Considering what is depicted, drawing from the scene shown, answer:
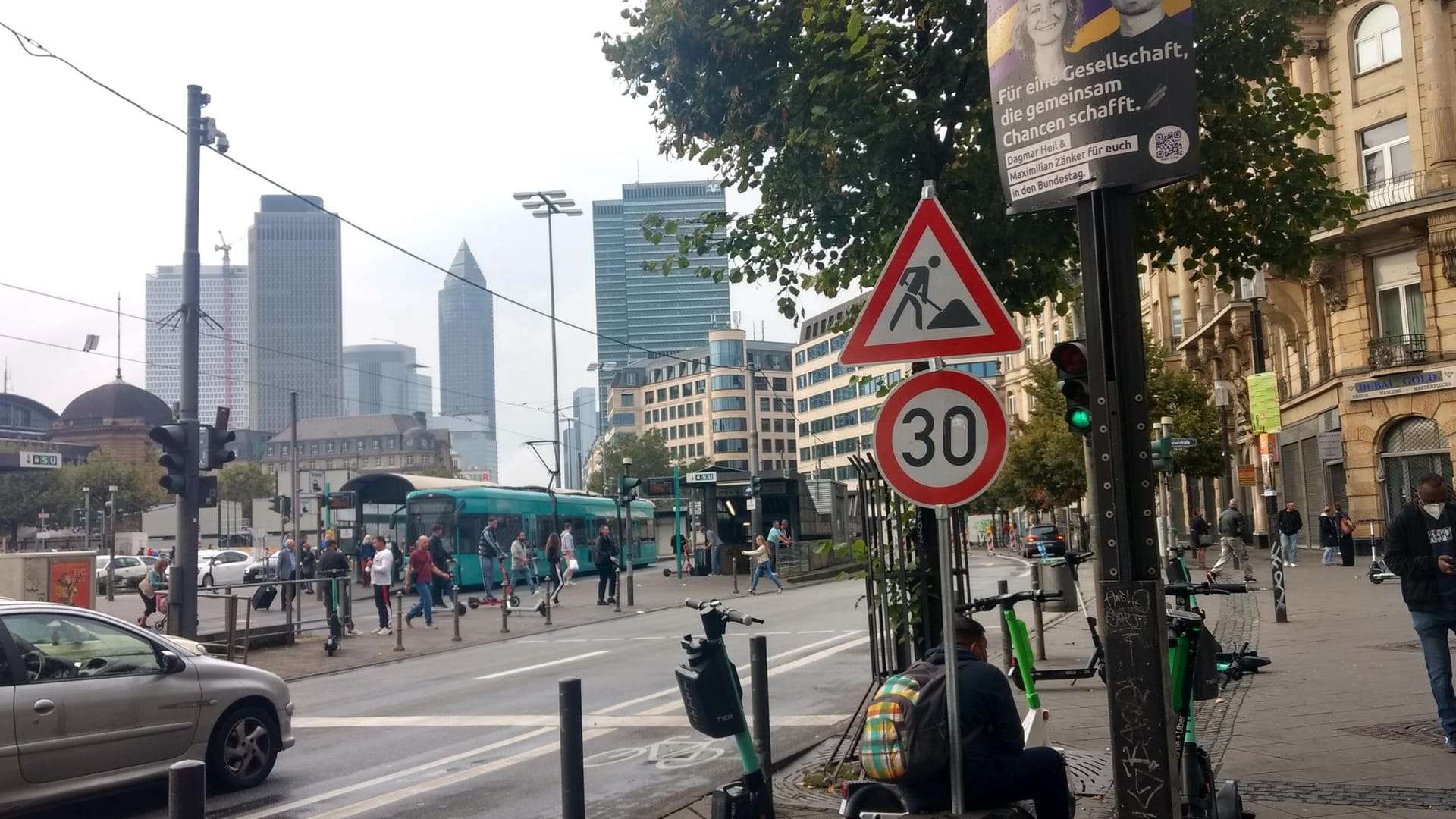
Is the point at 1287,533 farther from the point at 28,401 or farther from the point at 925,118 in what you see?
the point at 28,401

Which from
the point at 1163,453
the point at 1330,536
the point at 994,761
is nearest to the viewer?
the point at 994,761

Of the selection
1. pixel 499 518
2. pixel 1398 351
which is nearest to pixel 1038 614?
pixel 1398 351

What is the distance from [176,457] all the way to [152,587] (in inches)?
377

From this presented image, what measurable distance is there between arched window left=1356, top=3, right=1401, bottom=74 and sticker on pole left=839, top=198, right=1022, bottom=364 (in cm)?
3179

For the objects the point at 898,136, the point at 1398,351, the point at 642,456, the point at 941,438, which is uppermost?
the point at 642,456

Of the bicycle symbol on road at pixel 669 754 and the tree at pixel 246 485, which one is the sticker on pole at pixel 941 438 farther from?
the tree at pixel 246 485

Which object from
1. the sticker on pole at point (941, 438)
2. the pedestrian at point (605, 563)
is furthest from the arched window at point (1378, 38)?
the sticker on pole at point (941, 438)

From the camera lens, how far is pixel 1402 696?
9742mm

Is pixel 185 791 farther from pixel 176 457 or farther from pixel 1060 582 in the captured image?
pixel 176 457

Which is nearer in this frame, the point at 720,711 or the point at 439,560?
the point at 720,711

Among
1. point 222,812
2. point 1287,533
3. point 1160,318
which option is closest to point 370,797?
point 222,812

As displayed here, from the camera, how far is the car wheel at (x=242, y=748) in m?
8.20

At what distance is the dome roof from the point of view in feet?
→ 366

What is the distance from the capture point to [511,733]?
10211 millimetres
